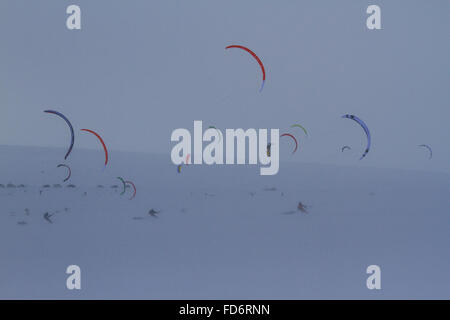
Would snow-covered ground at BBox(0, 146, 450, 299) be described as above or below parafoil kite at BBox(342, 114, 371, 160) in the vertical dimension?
below

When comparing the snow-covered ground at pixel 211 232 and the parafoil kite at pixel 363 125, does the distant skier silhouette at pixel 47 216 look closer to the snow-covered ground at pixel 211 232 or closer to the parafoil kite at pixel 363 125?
the snow-covered ground at pixel 211 232

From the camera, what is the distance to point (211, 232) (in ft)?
8.82

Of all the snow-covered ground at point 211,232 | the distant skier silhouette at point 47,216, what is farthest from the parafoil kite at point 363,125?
the distant skier silhouette at point 47,216

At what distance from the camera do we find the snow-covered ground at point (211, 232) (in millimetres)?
2654

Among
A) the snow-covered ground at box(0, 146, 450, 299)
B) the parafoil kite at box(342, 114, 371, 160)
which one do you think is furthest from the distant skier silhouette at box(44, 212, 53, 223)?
the parafoil kite at box(342, 114, 371, 160)

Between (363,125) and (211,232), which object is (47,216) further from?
(363,125)

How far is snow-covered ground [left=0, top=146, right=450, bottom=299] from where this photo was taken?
265 centimetres

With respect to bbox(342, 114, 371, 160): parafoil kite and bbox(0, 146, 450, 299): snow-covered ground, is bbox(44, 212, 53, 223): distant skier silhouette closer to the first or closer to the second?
bbox(0, 146, 450, 299): snow-covered ground

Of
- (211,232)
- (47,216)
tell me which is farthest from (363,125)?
(47,216)

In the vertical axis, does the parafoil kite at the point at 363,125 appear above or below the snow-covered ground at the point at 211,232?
above

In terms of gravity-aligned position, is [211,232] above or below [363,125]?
below
